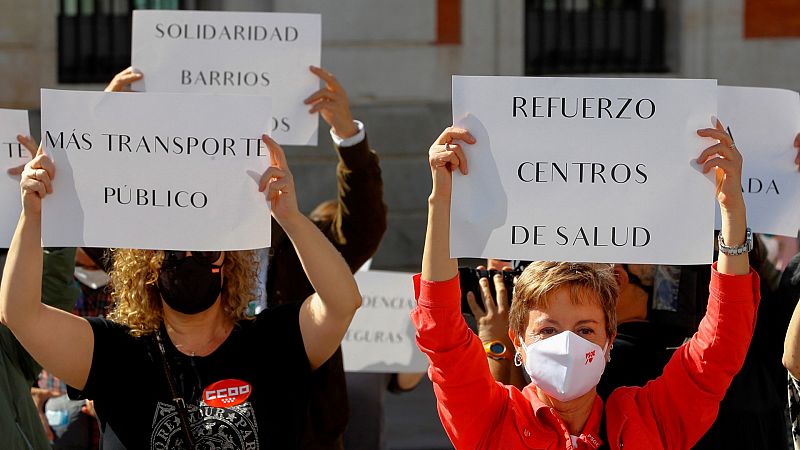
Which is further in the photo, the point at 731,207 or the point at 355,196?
the point at 355,196

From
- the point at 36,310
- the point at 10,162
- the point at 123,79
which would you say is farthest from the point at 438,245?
the point at 123,79

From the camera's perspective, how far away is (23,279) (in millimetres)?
3334

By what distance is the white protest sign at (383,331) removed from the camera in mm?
5566

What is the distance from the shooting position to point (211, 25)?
16.0 ft

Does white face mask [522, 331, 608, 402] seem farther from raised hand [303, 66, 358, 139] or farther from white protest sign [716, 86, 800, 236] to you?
raised hand [303, 66, 358, 139]

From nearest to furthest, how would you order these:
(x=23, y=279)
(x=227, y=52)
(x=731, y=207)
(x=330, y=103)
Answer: (x=731, y=207) → (x=23, y=279) → (x=330, y=103) → (x=227, y=52)

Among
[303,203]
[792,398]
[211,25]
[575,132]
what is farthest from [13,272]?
[303,203]

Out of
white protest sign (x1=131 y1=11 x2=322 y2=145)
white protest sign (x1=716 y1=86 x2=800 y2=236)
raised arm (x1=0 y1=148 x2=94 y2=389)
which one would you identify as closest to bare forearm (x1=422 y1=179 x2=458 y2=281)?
raised arm (x1=0 y1=148 x2=94 y2=389)

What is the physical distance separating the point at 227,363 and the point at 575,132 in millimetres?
1072

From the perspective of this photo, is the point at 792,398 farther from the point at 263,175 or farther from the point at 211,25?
the point at 211,25

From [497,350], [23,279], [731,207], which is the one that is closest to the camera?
[731,207]

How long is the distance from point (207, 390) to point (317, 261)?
43cm

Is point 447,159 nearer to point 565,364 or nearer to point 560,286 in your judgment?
point 560,286

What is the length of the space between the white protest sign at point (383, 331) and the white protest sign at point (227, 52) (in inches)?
43.2
